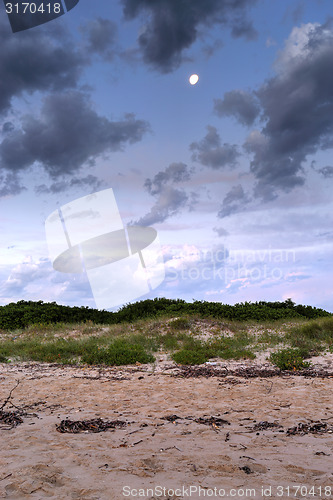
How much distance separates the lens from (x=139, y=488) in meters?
3.73

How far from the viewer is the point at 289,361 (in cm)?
1071

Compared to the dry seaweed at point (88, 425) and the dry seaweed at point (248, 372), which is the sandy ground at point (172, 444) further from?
the dry seaweed at point (248, 372)

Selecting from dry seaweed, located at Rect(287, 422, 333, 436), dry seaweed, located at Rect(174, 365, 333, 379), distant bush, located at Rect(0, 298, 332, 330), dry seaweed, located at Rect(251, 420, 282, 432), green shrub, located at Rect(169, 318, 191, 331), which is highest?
distant bush, located at Rect(0, 298, 332, 330)

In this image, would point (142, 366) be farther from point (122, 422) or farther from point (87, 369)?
point (122, 422)

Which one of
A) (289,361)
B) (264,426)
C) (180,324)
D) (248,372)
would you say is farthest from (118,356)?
(264,426)

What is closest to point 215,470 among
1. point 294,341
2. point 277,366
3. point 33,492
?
point 33,492

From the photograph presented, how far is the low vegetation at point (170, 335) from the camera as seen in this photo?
40.5 feet

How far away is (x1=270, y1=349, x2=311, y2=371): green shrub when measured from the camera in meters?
10.5

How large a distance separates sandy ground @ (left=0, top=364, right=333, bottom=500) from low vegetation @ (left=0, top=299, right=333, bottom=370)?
3.54 meters

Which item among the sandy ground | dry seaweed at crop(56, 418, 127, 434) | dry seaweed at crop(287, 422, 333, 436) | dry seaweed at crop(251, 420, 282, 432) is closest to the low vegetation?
the sandy ground

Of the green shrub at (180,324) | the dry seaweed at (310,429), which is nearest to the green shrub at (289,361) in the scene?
the dry seaweed at (310,429)

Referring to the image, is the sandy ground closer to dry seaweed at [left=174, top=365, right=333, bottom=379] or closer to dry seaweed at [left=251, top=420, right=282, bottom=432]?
dry seaweed at [left=251, top=420, right=282, bottom=432]

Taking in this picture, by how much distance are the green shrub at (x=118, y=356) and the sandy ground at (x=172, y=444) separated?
120 inches

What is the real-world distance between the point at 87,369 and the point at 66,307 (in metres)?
16.0
